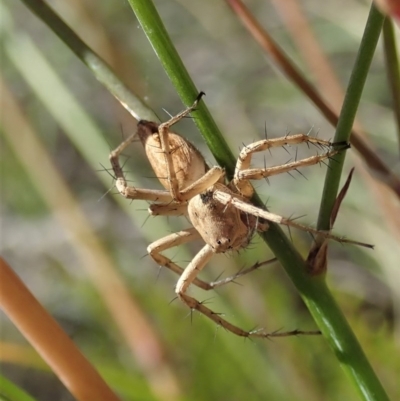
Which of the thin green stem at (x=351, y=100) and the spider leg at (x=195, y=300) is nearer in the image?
the thin green stem at (x=351, y=100)

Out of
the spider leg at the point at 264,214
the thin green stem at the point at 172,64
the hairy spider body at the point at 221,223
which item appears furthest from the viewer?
the hairy spider body at the point at 221,223

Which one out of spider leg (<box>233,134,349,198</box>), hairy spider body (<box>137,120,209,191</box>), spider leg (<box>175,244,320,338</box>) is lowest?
spider leg (<box>175,244,320,338</box>)

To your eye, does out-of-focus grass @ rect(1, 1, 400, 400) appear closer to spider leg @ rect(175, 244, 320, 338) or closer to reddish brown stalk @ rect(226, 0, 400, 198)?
spider leg @ rect(175, 244, 320, 338)

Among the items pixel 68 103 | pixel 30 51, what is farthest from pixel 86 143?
pixel 30 51

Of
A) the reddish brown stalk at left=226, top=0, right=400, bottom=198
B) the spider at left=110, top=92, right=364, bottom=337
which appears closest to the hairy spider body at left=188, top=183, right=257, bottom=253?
the spider at left=110, top=92, right=364, bottom=337

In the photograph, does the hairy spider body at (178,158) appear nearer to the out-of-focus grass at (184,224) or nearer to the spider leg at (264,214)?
the spider leg at (264,214)

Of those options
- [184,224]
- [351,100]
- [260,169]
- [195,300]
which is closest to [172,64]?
[351,100]

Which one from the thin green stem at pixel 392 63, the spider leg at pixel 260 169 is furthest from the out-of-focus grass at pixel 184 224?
the thin green stem at pixel 392 63
